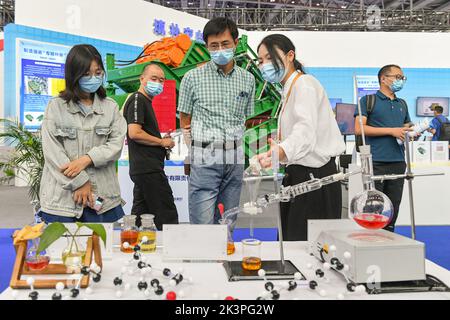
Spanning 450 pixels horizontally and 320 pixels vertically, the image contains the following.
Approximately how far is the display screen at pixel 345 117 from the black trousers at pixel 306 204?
17.8ft

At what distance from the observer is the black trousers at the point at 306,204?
5.55 ft

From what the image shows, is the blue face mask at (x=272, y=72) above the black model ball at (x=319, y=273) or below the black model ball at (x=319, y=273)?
above

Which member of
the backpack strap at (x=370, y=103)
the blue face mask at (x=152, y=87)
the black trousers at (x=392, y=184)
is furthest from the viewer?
the blue face mask at (x=152, y=87)

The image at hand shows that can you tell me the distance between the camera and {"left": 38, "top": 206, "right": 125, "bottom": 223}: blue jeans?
178cm

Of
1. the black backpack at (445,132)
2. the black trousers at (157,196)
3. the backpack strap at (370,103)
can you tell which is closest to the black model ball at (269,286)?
the black trousers at (157,196)

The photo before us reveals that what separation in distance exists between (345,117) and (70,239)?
6.38 metres

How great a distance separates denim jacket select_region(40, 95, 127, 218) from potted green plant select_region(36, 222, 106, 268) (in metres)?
0.51

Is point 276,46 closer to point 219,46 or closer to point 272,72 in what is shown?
point 272,72

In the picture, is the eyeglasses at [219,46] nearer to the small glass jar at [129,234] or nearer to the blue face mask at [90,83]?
the blue face mask at [90,83]

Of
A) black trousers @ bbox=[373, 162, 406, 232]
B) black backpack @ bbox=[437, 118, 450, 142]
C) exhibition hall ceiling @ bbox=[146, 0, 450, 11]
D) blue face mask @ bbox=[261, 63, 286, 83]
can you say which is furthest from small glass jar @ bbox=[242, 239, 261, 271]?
exhibition hall ceiling @ bbox=[146, 0, 450, 11]

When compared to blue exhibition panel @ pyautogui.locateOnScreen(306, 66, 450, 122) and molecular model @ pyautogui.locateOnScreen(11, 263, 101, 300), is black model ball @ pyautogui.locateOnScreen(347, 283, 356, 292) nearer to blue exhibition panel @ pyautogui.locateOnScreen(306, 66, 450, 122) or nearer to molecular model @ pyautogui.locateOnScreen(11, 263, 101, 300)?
molecular model @ pyautogui.locateOnScreen(11, 263, 101, 300)

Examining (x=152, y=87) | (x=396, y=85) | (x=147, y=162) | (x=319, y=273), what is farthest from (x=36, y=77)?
(x=319, y=273)

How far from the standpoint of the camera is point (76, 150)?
5.98 feet
